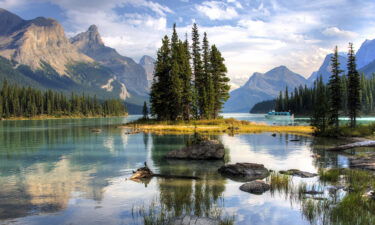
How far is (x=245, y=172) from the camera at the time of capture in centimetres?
2325

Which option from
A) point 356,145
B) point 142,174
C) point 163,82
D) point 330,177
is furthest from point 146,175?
point 163,82

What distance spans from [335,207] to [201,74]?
7616 cm

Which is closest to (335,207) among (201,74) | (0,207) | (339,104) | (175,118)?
(0,207)

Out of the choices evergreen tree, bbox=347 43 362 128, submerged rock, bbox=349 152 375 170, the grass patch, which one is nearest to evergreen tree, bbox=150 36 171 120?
evergreen tree, bbox=347 43 362 128

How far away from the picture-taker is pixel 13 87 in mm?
187750

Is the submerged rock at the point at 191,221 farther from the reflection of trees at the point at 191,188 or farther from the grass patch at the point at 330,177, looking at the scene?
the grass patch at the point at 330,177

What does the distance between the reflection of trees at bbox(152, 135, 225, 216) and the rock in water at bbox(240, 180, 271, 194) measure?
138cm

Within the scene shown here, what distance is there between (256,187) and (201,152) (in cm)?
1294

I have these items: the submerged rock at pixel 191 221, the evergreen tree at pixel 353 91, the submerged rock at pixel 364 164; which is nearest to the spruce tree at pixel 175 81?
the evergreen tree at pixel 353 91

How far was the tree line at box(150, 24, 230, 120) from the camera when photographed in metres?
79.6

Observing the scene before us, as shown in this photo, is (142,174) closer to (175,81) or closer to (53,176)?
(53,176)

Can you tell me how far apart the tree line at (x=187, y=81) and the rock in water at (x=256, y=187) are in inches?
2294

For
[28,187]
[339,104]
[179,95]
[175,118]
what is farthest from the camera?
[175,118]

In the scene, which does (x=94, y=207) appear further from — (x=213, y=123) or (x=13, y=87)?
(x=13, y=87)
